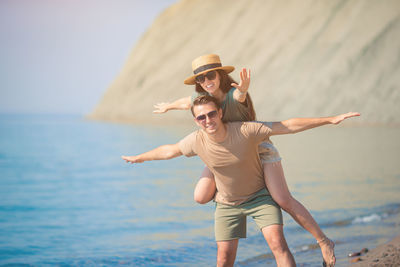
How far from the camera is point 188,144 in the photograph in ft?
15.1

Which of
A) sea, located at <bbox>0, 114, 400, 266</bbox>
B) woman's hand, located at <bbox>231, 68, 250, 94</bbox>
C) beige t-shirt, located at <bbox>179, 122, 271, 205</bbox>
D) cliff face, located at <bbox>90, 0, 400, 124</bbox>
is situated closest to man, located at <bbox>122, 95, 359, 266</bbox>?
beige t-shirt, located at <bbox>179, 122, 271, 205</bbox>

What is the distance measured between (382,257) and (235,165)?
193 centimetres

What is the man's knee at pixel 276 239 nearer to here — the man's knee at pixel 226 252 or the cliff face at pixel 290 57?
the man's knee at pixel 226 252

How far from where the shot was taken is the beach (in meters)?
5.07

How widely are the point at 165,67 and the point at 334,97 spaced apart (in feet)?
75.8

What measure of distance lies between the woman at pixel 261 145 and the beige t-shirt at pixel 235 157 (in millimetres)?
116

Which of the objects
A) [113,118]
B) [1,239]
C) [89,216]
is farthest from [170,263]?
[113,118]

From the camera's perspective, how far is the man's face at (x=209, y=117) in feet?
14.3

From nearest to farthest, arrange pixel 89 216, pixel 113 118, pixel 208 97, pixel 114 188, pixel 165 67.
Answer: pixel 208 97, pixel 89 216, pixel 114 188, pixel 165 67, pixel 113 118

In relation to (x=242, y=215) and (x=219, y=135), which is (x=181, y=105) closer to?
(x=219, y=135)

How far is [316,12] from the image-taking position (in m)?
43.3

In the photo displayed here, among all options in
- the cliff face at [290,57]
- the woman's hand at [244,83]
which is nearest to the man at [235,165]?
the woman's hand at [244,83]

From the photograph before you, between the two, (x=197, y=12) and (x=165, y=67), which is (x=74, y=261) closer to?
→ (x=165, y=67)

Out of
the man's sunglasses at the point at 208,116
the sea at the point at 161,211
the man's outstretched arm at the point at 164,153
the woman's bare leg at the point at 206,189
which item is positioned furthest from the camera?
the sea at the point at 161,211
